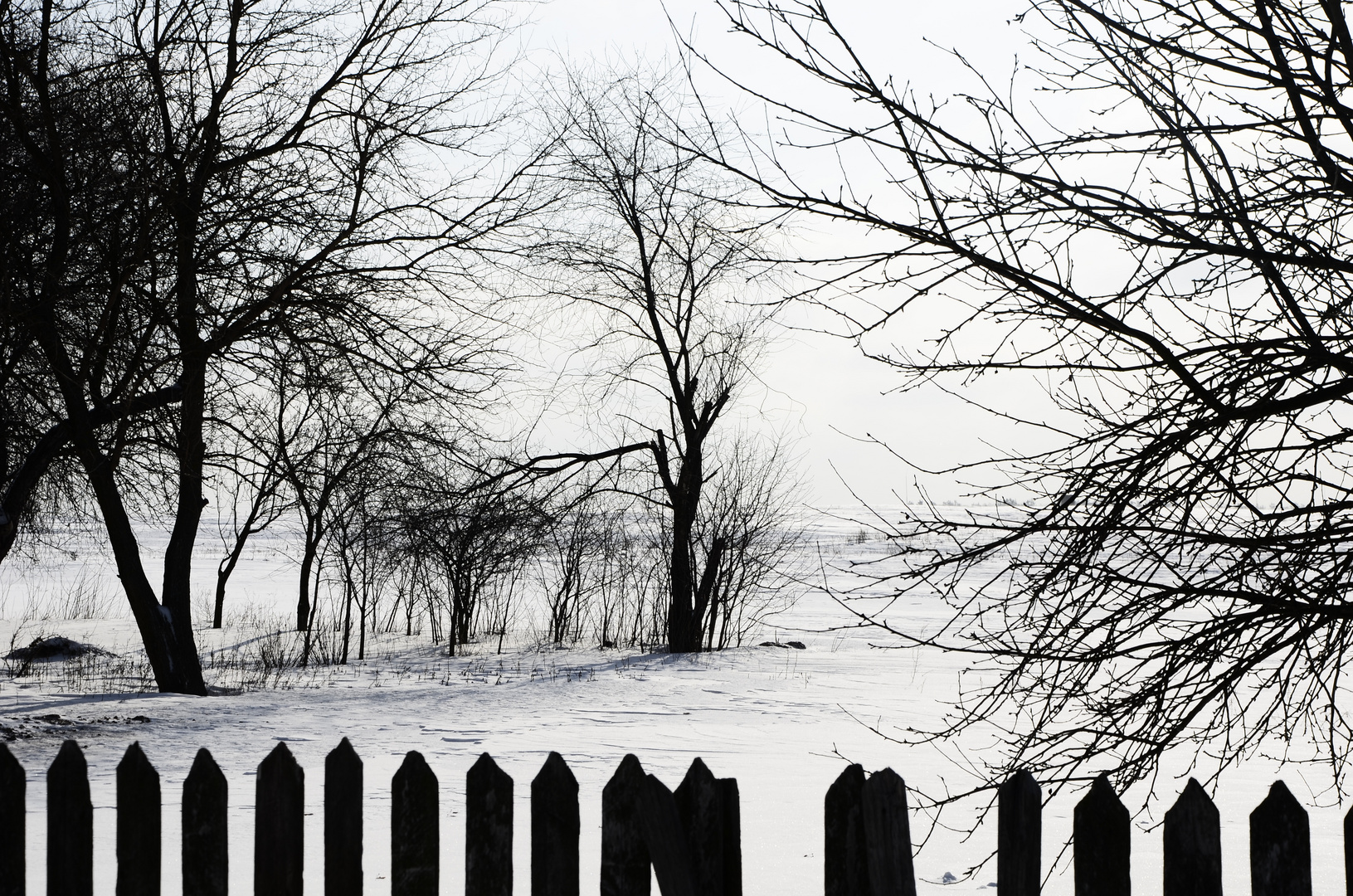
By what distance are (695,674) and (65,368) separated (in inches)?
295

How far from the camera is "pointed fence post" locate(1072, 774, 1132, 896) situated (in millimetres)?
2531

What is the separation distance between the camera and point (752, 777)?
6438mm

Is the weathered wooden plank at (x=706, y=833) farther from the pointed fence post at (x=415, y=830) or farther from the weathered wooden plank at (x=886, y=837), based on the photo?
the pointed fence post at (x=415, y=830)

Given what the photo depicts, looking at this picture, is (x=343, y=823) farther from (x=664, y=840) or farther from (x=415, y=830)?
(x=664, y=840)

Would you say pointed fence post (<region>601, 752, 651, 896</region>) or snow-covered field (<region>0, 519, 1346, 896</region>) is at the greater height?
pointed fence post (<region>601, 752, 651, 896</region>)

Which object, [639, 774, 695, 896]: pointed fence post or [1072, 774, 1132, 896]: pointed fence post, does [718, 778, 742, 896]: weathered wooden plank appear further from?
[1072, 774, 1132, 896]: pointed fence post

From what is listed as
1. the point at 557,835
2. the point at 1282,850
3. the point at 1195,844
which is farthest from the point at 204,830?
the point at 1282,850

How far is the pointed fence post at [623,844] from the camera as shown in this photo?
2676 millimetres

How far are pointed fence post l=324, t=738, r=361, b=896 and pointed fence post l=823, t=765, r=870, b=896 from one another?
124cm

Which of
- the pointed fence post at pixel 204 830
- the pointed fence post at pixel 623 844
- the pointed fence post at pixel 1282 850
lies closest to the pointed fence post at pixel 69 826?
the pointed fence post at pixel 204 830

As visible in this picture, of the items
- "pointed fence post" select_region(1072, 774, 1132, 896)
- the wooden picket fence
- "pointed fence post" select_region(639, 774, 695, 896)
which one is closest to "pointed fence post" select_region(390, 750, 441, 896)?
the wooden picket fence

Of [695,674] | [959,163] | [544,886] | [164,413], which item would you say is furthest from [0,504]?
[959,163]

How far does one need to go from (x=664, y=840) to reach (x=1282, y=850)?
4.81 feet

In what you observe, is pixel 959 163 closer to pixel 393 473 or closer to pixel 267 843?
pixel 267 843
